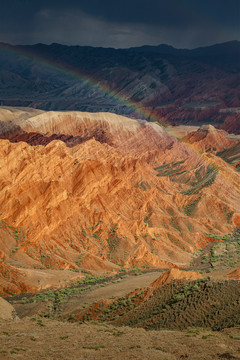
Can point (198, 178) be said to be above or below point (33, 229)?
below

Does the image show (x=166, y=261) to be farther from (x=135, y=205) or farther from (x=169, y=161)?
(x=169, y=161)

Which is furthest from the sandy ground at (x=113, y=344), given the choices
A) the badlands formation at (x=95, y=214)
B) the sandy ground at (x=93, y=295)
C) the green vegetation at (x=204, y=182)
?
the green vegetation at (x=204, y=182)

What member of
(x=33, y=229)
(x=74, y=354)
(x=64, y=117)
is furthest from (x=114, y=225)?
(x=64, y=117)

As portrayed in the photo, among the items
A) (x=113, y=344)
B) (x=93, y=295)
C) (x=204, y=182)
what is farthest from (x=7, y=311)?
(x=204, y=182)

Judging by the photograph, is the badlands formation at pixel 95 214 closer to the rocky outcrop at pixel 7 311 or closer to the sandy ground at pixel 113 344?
the rocky outcrop at pixel 7 311

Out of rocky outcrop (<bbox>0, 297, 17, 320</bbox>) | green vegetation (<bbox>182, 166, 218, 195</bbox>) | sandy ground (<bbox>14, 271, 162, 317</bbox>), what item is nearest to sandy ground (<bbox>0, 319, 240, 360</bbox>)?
rocky outcrop (<bbox>0, 297, 17, 320</bbox>)

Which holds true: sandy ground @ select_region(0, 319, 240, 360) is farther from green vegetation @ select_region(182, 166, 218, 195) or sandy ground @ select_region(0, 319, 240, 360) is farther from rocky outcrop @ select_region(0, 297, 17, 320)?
green vegetation @ select_region(182, 166, 218, 195)
